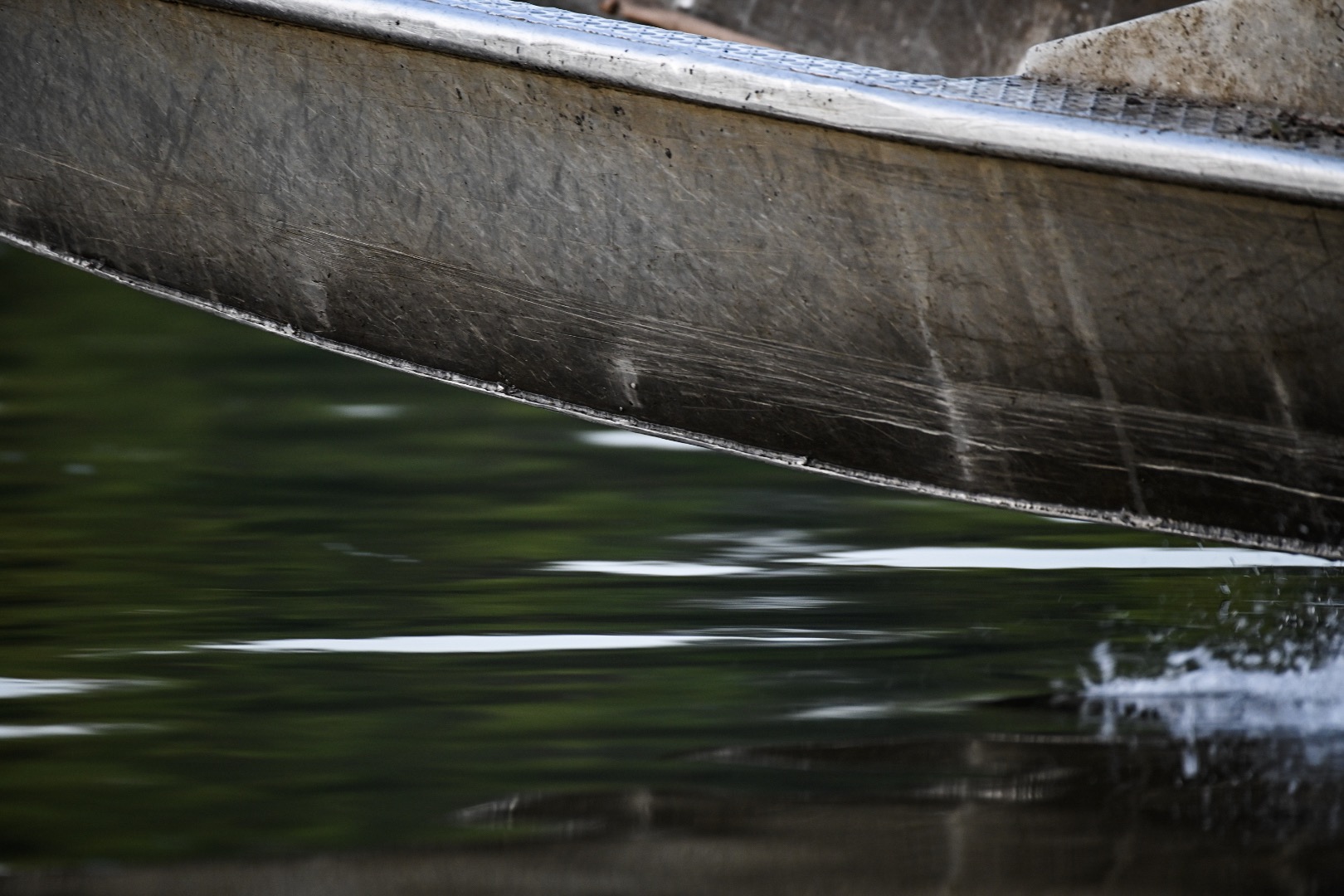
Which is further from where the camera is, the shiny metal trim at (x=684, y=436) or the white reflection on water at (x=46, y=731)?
the shiny metal trim at (x=684, y=436)

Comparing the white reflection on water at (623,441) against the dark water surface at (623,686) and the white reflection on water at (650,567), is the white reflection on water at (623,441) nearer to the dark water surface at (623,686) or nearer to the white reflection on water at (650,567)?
the dark water surface at (623,686)

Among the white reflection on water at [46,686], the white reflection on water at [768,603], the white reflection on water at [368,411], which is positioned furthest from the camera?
the white reflection on water at [368,411]

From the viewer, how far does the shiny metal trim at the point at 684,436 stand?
2.75 m

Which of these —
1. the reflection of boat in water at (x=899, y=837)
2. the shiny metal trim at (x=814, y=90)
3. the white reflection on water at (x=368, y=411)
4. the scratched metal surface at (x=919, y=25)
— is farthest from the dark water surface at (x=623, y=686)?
the scratched metal surface at (x=919, y=25)

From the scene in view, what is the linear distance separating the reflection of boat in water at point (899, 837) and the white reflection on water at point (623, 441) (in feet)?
6.87

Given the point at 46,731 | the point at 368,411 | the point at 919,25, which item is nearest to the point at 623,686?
the point at 46,731

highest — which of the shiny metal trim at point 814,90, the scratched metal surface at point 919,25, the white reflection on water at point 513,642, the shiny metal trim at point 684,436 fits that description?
the scratched metal surface at point 919,25

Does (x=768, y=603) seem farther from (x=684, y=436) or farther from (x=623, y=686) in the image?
(x=623, y=686)

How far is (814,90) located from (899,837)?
0.95 meters

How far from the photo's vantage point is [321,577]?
10.6 feet

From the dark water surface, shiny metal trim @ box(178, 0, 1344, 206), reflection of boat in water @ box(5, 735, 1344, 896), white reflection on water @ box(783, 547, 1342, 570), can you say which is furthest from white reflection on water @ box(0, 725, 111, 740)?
white reflection on water @ box(783, 547, 1342, 570)

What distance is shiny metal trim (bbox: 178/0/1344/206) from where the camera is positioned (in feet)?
7.68

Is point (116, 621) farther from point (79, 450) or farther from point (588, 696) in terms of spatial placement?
point (79, 450)

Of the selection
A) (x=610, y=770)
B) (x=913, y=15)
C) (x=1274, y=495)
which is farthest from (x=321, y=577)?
(x=913, y=15)
